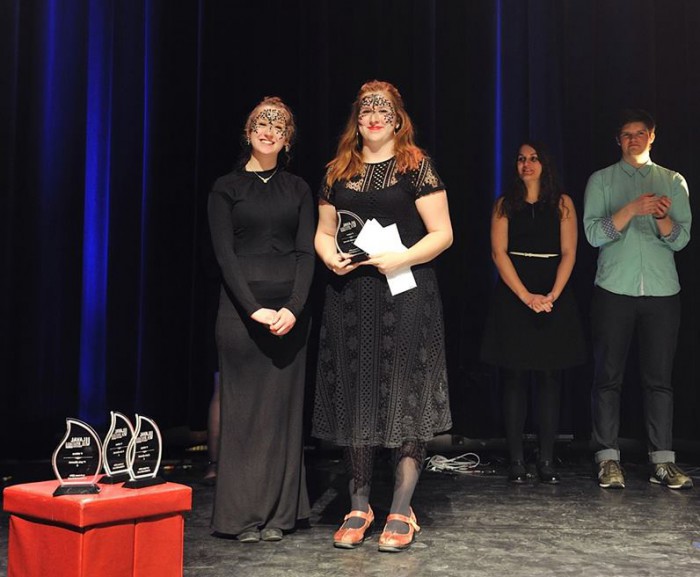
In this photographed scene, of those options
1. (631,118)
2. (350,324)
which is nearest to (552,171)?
(631,118)

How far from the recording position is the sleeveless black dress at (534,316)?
147 inches

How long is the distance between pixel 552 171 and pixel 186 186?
1912 mm

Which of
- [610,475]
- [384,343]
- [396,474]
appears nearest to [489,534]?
[396,474]

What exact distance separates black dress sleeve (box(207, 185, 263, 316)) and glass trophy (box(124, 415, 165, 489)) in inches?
26.7

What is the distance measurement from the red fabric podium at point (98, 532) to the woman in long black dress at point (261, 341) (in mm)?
683

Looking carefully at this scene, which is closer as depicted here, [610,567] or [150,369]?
[610,567]

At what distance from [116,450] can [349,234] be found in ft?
3.48

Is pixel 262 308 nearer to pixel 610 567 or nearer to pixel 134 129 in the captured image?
pixel 610 567

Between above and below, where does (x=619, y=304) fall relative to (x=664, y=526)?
above

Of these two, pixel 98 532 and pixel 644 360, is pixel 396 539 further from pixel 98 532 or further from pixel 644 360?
pixel 644 360

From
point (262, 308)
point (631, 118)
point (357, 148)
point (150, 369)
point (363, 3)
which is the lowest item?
point (150, 369)

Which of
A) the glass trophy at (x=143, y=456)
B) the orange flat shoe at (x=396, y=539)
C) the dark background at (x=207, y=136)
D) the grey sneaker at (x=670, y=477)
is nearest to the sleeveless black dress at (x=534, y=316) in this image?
the grey sneaker at (x=670, y=477)

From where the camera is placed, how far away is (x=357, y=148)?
2842mm

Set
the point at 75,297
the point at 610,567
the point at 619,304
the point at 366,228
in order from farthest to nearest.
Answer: the point at 75,297 → the point at 619,304 → the point at 366,228 → the point at 610,567
